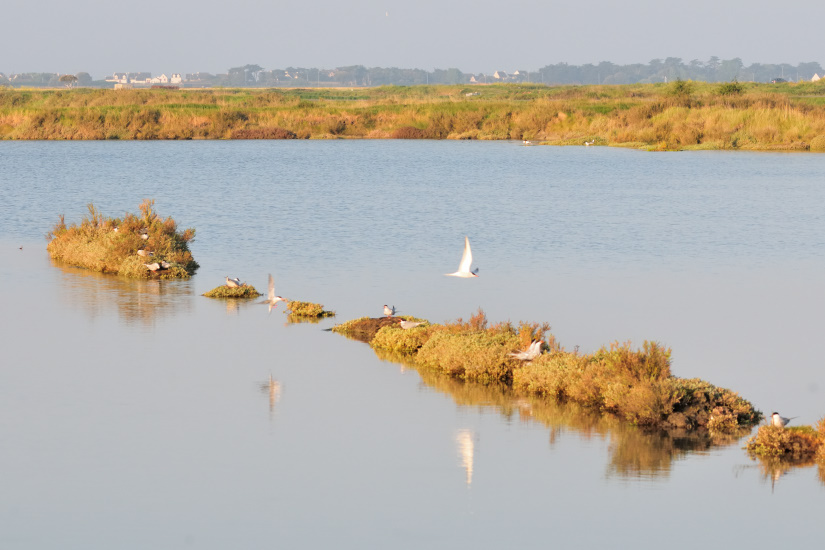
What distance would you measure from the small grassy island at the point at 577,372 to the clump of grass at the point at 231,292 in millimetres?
4599

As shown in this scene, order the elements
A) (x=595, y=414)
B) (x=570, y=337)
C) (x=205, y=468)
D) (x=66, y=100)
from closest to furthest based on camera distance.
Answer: (x=205, y=468) → (x=595, y=414) → (x=570, y=337) → (x=66, y=100)

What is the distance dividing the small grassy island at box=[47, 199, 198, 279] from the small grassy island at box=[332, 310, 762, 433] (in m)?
7.87

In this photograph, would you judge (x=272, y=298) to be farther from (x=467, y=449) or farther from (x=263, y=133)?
(x=263, y=133)

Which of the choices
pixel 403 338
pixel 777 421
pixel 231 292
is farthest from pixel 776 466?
pixel 231 292

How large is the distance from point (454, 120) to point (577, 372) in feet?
245

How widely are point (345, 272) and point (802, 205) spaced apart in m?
20.6

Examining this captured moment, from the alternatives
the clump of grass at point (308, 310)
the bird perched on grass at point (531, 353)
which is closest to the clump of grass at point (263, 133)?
the clump of grass at point (308, 310)

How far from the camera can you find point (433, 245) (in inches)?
1161

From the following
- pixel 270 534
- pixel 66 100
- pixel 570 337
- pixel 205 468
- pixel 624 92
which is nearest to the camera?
pixel 270 534

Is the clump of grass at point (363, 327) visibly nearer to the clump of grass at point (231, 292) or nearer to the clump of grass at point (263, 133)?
the clump of grass at point (231, 292)

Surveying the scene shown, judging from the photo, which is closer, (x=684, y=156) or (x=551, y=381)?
(x=551, y=381)

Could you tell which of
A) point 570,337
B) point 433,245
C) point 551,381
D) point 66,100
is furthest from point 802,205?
point 66,100

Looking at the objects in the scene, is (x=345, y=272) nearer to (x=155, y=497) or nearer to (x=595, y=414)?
(x=595, y=414)

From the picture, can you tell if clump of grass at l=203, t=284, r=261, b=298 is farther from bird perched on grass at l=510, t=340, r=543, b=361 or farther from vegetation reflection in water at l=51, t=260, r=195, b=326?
bird perched on grass at l=510, t=340, r=543, b=361
